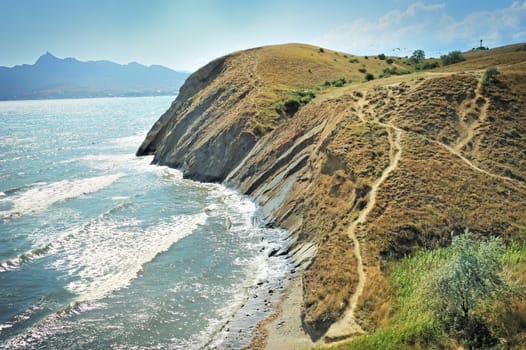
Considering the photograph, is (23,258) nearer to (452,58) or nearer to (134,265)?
(134,265)

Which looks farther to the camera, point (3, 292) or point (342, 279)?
point (3, 292)

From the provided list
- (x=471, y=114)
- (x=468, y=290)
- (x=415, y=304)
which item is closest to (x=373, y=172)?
(x=471, y=114)

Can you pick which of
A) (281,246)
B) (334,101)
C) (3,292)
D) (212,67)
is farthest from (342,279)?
(212,67)

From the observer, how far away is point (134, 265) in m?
28.7

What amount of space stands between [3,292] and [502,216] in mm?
28930

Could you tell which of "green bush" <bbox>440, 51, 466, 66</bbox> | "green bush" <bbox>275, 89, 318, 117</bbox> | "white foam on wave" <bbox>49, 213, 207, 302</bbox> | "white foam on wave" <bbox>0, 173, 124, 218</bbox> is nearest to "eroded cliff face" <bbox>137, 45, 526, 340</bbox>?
"green bush" <bbox>275, 89, 318, 117</bbox>

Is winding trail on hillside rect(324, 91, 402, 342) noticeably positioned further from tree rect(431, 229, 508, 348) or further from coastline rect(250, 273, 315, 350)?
tree rect(431, 229, 508, 348)

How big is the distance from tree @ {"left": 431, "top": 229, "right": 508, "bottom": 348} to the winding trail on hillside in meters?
3.78

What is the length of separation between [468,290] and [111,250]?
80.1 ft

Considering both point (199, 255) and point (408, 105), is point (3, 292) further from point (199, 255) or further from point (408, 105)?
point (408, 105)

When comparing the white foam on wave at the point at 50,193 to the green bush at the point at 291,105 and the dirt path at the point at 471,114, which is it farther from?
the dirt path at the point at 471,114

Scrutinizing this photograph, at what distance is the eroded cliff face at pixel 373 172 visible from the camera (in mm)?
21891

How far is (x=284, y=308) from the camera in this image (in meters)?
22.1

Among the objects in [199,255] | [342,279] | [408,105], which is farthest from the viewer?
[408,105]
